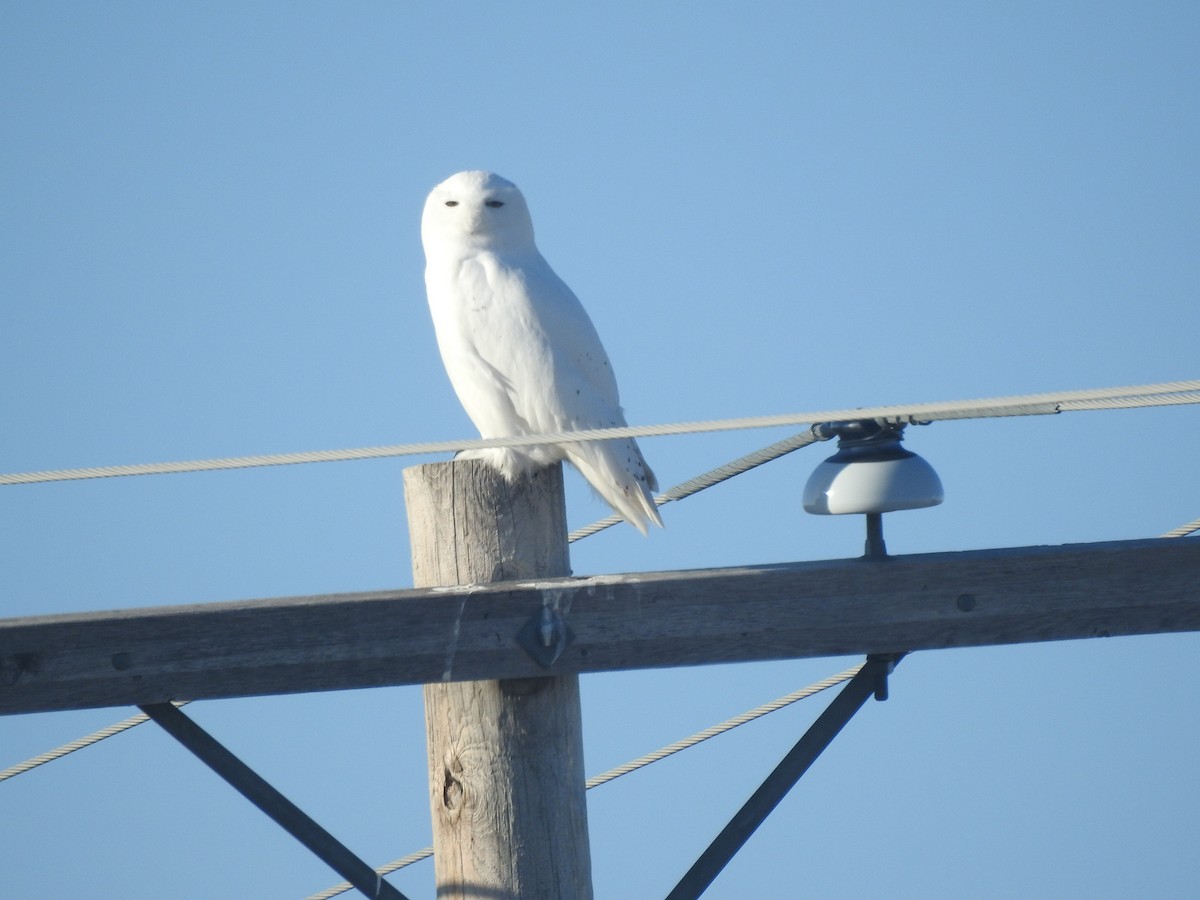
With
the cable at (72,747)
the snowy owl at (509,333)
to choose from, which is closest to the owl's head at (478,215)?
the snowy owl at (509,333)

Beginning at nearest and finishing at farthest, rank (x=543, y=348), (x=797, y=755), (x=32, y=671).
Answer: (x=32, y=671)
(x=797, y=755)
(x=543, y=348)

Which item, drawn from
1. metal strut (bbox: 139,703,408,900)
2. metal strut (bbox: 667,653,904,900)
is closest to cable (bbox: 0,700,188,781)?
metal strut (bbox: 139,703,408,900)

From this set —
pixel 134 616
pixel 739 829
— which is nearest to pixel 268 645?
pixel 134 616

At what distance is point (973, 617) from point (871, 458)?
346mm

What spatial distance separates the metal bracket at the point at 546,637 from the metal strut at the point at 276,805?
0.49m

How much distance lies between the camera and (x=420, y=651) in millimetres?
2334

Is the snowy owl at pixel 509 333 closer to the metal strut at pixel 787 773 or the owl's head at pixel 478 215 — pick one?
the owl's head at pixel 478 215

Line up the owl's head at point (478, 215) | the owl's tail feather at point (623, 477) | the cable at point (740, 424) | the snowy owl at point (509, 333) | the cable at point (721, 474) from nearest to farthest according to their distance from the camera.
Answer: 1. the cable at point (740, 424)
2. the cable at point (721, 474)
3. the owl's tail feather at point (623, 477)
4. the snowy owl at point (509, 333)
5. the owl's head at point (478, 215)

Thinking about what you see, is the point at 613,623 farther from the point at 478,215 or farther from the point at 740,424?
the point at 478,215

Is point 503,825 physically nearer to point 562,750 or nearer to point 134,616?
point 562,750

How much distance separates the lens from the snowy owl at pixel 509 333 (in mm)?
3990

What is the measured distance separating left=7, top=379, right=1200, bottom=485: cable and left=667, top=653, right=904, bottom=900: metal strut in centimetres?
48

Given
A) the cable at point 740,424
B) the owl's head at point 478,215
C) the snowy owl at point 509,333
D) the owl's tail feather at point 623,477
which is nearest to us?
the cable at point 740,424

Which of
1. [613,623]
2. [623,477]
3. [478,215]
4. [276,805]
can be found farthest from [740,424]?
[478,215]
